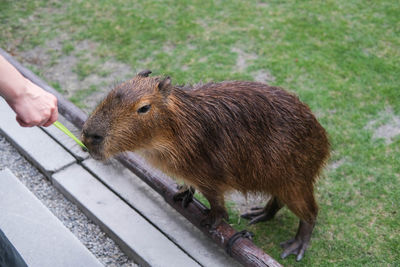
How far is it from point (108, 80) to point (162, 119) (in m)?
2.60

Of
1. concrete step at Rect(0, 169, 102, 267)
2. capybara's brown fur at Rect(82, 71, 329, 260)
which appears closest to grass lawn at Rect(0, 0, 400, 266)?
capybara's brown fur at Rect(82, 71, 329, 260)

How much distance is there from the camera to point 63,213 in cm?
362

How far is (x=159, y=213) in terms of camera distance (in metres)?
3.61

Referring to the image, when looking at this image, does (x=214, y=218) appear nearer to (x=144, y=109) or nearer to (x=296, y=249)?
(x=296, y=249)

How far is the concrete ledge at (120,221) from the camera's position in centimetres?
319

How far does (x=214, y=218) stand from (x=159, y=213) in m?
0.63

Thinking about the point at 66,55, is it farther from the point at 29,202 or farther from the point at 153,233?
the point at 153,233

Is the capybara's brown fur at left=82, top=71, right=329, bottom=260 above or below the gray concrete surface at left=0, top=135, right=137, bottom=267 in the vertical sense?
above

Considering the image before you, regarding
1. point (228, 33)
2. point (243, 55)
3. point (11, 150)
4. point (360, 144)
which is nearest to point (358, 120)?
point (360, 144)

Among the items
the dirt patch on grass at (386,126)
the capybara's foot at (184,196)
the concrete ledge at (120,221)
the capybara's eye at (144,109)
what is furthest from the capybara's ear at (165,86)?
the dirt patch on grass at (386,126)

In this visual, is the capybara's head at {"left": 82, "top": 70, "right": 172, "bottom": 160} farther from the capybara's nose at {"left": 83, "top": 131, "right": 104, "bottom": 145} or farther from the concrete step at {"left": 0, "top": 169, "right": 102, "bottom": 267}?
the concrete step at {"left": 0, "top": 169, "right": 102, "bottom": 267}

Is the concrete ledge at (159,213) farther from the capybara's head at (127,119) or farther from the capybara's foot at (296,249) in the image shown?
the capybara's head at (127,119)

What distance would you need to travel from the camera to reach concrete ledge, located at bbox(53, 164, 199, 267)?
126 inches

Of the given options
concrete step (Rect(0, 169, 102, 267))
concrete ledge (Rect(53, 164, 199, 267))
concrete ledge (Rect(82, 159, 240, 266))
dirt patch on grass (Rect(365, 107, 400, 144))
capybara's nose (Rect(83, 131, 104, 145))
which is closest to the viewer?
capybara's nose (Rect(83, 131, 104, 145))
